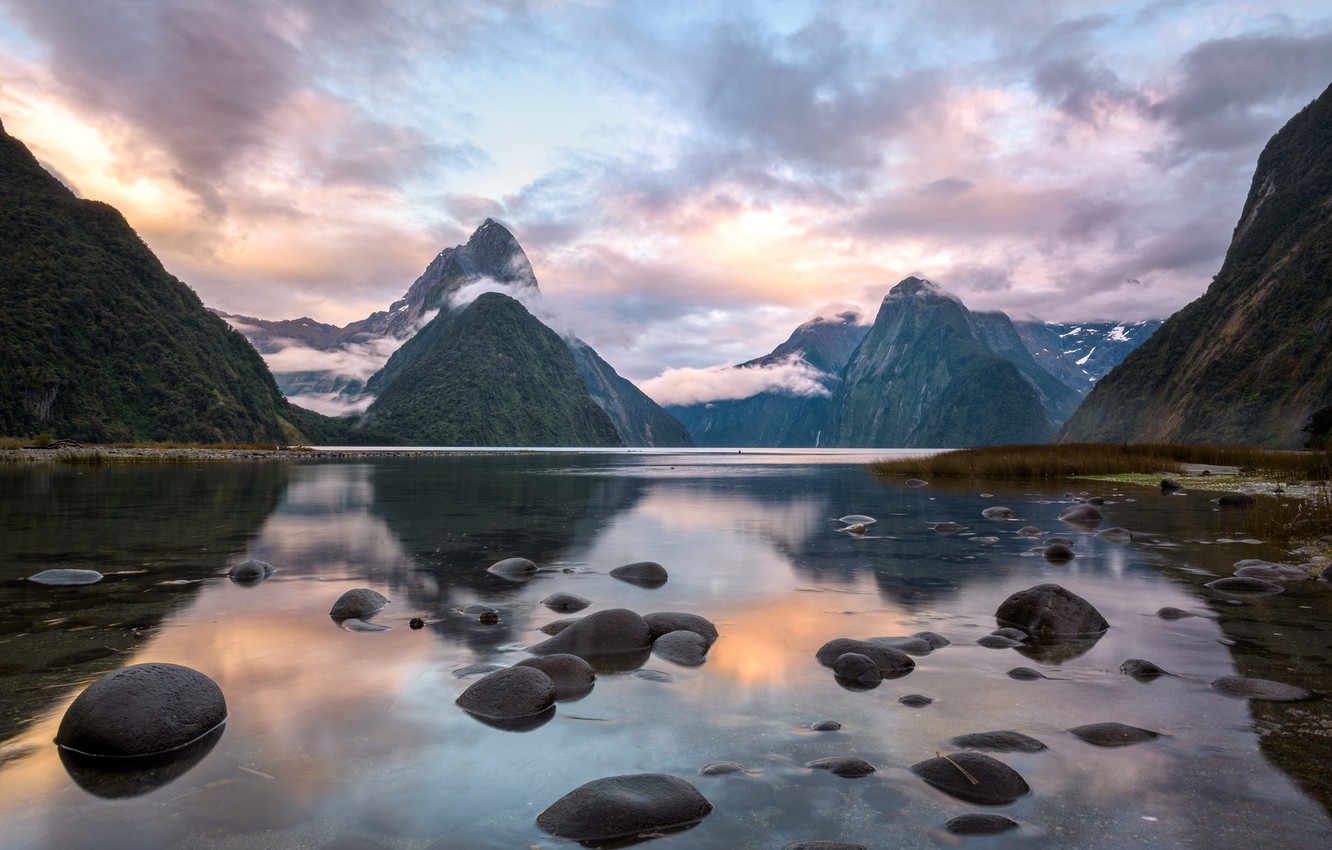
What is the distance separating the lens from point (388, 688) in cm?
851

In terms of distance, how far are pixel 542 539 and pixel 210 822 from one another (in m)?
17.4

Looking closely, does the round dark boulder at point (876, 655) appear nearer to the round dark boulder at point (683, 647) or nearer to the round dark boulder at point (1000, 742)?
the round dark boulder at point (683, 647)

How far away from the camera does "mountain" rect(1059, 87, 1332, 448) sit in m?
109

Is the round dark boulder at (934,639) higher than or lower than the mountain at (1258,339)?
lower

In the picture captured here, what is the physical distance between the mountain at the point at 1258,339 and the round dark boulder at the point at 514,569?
117 meters

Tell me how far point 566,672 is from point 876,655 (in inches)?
160

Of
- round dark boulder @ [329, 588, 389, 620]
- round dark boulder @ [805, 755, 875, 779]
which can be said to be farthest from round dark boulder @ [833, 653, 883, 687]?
round dark boulder @ [329, 588, 389, 620]

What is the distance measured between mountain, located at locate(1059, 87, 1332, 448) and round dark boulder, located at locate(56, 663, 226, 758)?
125 meters

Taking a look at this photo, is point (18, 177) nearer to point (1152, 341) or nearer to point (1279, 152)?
point (1152, 341)

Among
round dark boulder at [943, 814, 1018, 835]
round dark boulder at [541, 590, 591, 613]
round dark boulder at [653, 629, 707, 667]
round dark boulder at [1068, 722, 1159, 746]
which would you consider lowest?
round dark boulder at [541, 590, 591, 613]

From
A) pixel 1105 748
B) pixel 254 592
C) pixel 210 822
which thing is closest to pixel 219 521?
pixel 254 592

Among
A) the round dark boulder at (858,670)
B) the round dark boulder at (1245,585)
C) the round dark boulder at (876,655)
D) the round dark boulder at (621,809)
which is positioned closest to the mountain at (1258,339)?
the round dark boulder at (1245,585)

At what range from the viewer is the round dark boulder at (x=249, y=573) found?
1515 cm

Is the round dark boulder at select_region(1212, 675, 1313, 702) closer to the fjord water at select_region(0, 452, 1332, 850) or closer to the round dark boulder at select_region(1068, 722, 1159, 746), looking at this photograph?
the fjord water at select_region(0, 452, 1332, 850)
